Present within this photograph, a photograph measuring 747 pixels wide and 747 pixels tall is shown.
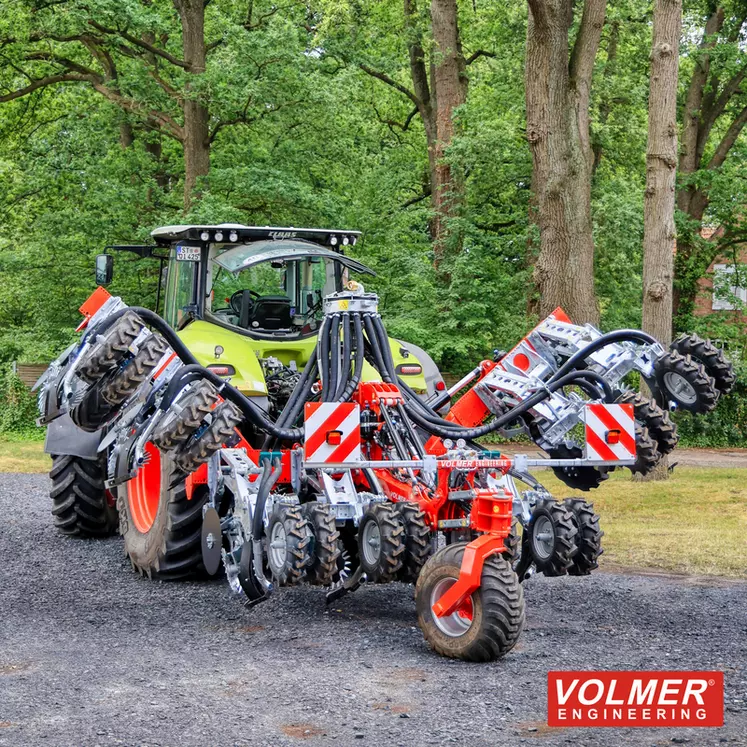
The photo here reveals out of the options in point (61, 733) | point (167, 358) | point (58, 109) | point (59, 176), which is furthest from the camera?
point (58, 109)

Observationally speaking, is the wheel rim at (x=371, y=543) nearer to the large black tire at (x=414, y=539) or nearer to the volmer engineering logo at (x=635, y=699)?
the large black tire at (x=414, y=539)

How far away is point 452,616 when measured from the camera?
A: 21.8ft

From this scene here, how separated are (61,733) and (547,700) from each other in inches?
88.3

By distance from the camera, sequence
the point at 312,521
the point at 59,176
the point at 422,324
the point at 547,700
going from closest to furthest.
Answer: the point at 547,700 < the point at 312,521 < the point at 422,324 < the point at 59,176

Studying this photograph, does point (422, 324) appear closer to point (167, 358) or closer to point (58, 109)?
point (58, 109)

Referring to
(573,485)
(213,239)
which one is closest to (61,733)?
(573,485)

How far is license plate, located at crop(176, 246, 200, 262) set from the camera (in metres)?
10.0

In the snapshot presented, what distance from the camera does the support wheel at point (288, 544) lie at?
686 centimetres

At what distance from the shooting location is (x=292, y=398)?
27.0 ft

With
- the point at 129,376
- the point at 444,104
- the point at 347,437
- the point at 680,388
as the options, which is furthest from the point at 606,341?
the point at 444,104

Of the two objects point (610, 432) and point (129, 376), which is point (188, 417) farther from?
point (610, 432)

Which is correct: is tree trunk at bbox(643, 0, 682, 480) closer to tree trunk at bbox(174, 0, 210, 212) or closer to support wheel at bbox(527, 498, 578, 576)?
support wheel at bbox(527, 498, 578, 576)

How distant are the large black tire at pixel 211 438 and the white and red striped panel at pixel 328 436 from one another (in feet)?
1.48

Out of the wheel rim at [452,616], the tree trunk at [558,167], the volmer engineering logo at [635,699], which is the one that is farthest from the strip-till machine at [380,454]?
the tree trunk at [558,167]
